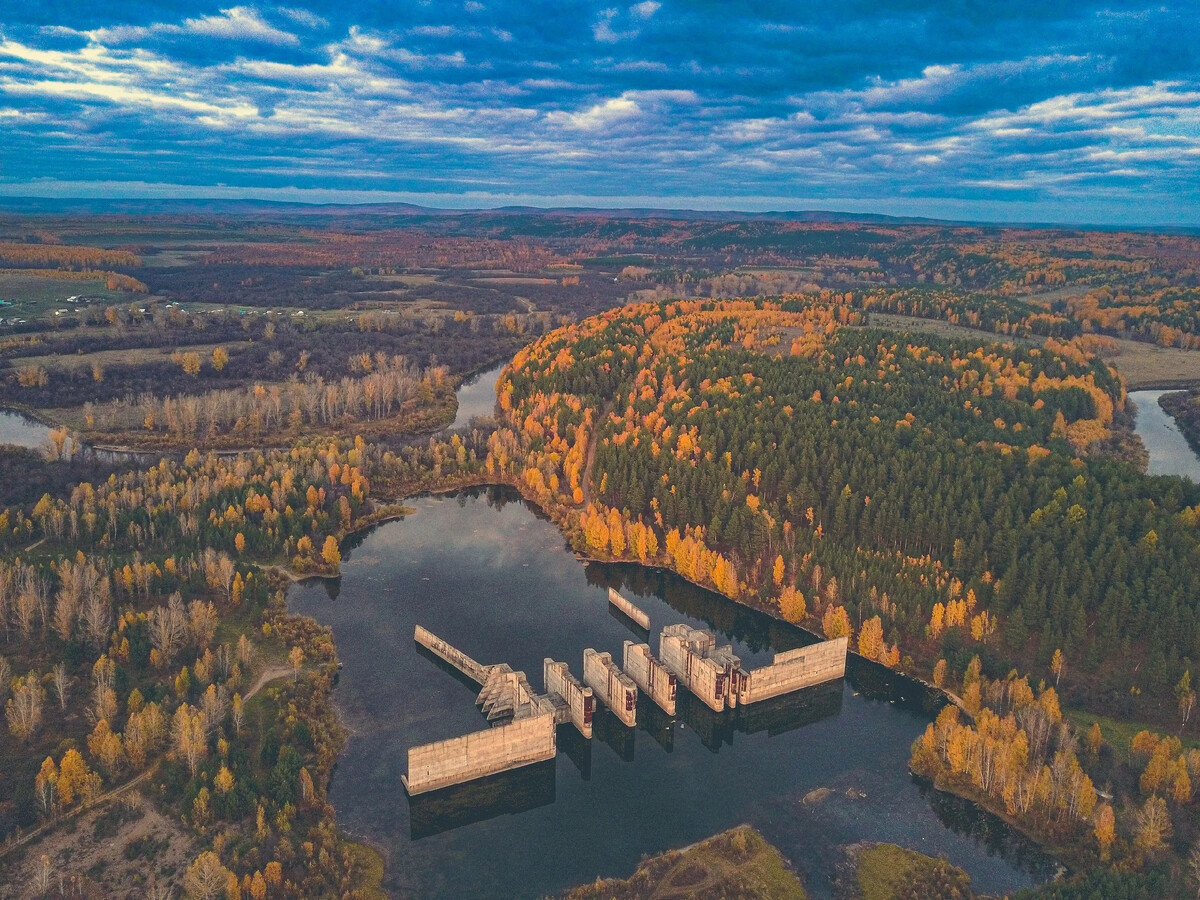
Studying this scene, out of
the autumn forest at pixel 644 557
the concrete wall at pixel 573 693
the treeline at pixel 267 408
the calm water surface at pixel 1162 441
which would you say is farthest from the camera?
the treeline at pixel 267 408

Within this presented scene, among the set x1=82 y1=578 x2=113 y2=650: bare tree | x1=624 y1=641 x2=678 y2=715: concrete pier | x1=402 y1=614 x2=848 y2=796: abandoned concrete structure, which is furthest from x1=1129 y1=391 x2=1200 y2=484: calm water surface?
x1=82 y1=578 x2=113 y2=650: bare tree

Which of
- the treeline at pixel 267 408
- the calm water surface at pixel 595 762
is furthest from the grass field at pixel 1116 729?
the treeline at pixel 267 408

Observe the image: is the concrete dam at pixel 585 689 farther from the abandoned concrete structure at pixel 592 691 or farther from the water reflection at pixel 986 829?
the water reflection at pixel 986 829

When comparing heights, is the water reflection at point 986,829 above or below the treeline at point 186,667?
below

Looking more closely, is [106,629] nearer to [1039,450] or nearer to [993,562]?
[993,562]

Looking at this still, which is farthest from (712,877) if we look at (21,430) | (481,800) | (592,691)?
(21,430)

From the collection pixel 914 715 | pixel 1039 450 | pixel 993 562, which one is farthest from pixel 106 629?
pixel 1039 450

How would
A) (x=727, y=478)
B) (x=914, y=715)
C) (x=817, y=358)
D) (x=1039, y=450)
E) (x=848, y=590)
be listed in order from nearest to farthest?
1. (x=914, y=715)
2. (x=848, y=590)
3. (x=1039, y=450)
4. (x=727, y=478)
5. (x=817, y=358)

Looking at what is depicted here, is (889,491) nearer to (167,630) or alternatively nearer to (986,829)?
(986,829)
